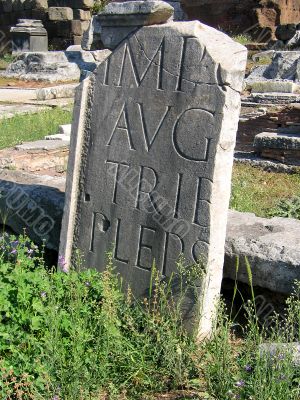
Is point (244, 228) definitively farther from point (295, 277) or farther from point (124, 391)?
point (124, 391)

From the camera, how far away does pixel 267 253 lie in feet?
10.1

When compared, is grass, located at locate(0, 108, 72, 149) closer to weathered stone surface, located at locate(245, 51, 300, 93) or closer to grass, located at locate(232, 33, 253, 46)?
weathered stone surface, located at locate(245, 51, 300, 93)

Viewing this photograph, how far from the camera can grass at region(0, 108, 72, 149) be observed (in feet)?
26.6

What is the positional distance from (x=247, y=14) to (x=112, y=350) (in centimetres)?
1972

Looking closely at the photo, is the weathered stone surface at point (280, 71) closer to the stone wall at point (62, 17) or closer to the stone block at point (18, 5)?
the stone wall at point (62, 17)

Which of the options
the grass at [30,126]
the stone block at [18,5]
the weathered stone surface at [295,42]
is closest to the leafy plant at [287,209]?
the grass at [30,126]

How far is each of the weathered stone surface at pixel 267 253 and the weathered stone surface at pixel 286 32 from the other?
50.2 feet

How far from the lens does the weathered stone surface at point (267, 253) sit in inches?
119

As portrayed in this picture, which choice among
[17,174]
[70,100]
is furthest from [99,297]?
[70,100]

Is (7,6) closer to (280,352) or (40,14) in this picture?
(40,14)

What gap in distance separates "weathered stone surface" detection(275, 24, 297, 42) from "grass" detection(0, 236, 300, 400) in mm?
15861

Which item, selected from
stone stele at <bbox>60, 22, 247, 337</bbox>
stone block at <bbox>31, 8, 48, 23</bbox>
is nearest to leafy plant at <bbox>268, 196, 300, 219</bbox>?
stone stele at <bbox>60, 22, 247, 337</bbox>

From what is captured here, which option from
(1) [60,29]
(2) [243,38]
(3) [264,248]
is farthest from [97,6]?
(3) [264,248]

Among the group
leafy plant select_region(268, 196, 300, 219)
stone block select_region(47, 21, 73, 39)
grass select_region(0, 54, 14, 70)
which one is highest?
stone block select_region(47, 21, 73, 39)
